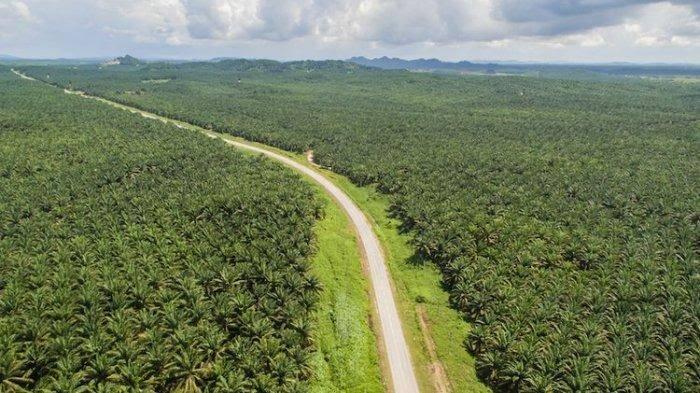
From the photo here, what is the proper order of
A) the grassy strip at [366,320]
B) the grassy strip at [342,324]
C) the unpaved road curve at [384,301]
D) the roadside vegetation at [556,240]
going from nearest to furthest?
the roadside vegetation at [556,240], the grassy strip at [342,324], the grassy strip at [366,320], the unpaved road curve at [384,301]

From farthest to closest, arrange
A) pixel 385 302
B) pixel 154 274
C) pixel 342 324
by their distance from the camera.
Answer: pixel 385 302 < pixel 342 324 < pixel 154 274

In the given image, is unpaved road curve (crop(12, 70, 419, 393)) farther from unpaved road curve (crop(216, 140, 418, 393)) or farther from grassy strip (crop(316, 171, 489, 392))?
grassy strip (crop(316, 171, 489, 392))

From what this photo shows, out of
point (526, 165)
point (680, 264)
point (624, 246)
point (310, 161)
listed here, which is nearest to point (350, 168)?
point (310, 161)

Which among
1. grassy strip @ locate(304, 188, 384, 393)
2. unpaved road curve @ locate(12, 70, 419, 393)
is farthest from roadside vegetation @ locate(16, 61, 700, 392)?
grassy strip @ locate(304, 188, 384, 393)

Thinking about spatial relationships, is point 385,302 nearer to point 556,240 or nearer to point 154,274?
point 556,240

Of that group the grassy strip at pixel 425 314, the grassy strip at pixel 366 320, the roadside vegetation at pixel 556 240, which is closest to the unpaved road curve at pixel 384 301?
the grassy strip at pixel 425 314

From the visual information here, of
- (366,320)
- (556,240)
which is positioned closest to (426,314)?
(366,320)

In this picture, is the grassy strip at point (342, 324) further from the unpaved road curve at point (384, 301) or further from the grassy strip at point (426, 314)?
the grassy strip at point (426, 314)

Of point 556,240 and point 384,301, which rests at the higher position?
point 556,240

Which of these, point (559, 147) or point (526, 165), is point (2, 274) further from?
point (559, 147)
